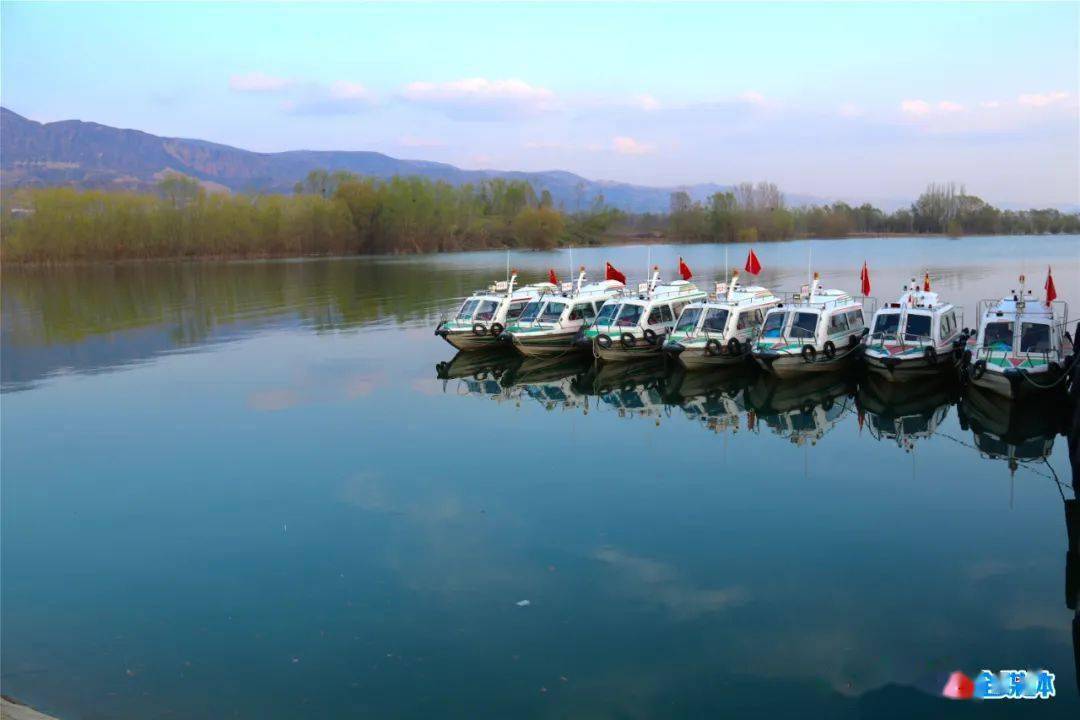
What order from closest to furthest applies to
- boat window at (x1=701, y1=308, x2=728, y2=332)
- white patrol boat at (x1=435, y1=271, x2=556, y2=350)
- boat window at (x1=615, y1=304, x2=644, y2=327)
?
1. boat window at (x1=701, y1=308, x2=728, y2=332)
2. boat window at (x1=615, y1=304, x2=644, y2=327)
3. white patrol boat at (x1=435, y1=271, x2=556, y2=350)

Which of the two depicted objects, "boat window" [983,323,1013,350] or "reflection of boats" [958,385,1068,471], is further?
"boat window" [983,323,1013,350]

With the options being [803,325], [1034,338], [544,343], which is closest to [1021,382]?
[1034,338]

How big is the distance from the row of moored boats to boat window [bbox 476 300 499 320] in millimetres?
54

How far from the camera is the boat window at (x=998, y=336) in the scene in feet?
80.8

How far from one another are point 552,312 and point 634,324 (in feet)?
13.1

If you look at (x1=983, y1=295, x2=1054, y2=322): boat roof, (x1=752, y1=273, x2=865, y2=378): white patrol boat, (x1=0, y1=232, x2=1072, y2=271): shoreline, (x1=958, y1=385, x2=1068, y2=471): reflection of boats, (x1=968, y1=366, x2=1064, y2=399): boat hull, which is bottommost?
(x1=958, y1=385, x2=1068, y2=471): reflection of boats

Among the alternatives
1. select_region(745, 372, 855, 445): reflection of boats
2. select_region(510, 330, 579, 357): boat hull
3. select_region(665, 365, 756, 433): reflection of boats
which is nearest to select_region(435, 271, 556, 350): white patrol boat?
select_region(510, 330, 579, 357): boat hull

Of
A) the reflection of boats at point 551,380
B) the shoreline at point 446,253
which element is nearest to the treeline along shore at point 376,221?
the shoreline at point 446,253

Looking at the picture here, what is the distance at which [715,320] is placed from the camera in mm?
31031

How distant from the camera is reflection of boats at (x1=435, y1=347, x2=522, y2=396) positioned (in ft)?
98.5

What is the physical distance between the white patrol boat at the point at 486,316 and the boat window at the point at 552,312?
1733 millimetres

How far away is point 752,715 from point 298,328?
38894 millimetres

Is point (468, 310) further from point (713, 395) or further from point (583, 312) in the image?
Answer: point (713, 395)

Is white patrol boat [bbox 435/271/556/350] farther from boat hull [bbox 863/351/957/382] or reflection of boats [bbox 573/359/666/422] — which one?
boat hull [bbox 863/351/957/382]
